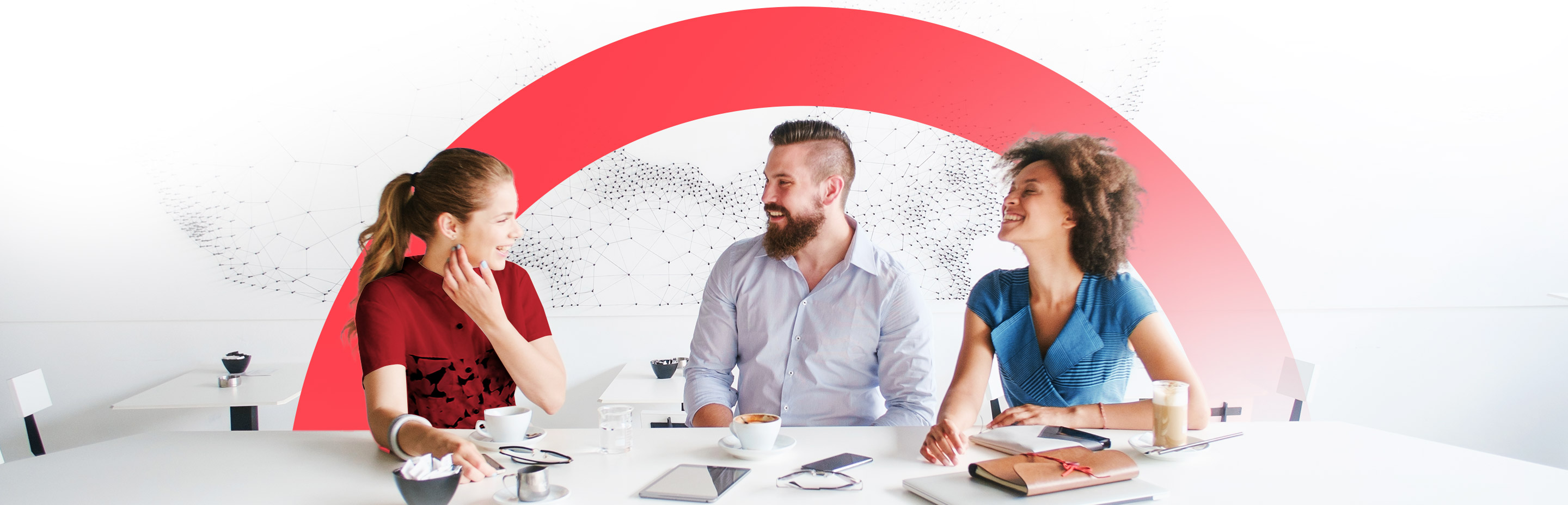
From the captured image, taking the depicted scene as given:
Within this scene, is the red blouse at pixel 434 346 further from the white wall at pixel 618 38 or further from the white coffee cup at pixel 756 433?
the white wall at pixel 618 38

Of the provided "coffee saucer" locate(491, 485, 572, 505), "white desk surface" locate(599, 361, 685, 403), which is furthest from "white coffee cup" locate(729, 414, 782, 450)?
"white desk surface" locate(599, 361, 685, 403)

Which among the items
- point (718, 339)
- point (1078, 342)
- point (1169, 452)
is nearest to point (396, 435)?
point (718, 339)

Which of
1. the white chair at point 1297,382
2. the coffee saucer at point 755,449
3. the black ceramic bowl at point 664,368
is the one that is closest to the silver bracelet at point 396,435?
the coffee saucer at point 755,449

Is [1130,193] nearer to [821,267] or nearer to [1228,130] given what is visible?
[821,267]

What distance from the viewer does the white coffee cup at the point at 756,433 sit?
118 cm

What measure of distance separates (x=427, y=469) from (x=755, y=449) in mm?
447

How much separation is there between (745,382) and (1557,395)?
3.44 metres

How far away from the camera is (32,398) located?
2.39 m

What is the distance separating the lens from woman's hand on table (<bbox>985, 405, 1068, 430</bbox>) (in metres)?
1.41

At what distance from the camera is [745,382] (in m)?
1.99

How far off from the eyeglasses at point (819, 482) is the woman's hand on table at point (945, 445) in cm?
15

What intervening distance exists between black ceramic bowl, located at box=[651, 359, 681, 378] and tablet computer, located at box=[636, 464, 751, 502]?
168 centimetres

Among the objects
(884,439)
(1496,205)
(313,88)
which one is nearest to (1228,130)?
(1496,205)

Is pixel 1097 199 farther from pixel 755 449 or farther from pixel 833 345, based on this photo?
pixel 755 449
